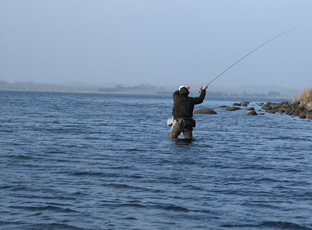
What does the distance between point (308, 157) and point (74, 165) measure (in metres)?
7.40

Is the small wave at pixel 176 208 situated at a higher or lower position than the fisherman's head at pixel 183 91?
lower

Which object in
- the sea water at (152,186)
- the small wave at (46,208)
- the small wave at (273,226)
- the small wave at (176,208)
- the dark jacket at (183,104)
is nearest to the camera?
the small wave at (273,226)

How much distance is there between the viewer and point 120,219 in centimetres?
756

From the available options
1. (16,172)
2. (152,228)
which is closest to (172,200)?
(152,228)

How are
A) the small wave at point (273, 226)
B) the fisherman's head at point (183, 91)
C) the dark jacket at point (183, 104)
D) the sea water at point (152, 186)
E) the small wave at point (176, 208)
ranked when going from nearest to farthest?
the small wave at point (273, 226), the sea water at point (152, 186), the small wave at point (176, 208), the fisherman's head at point (183, 91), the dark jacket at point (183, 104)

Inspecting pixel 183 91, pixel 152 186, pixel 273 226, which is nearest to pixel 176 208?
pixel 273 226

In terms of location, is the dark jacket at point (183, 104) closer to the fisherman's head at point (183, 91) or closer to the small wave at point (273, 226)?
the fisherman's head at point (183, 91)

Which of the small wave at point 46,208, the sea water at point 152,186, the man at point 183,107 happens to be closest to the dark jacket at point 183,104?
the man at point 183,107

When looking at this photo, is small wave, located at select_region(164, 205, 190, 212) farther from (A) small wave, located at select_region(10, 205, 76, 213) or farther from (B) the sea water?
(A) small wave, located at select_region(10, 205, 76, 213)

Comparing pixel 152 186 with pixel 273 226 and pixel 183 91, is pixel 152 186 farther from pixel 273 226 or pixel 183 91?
pixel 183 91

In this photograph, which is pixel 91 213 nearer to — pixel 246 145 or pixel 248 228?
pixel 248 228

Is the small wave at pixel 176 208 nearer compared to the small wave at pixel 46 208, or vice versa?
the small wave at pixel 46 208

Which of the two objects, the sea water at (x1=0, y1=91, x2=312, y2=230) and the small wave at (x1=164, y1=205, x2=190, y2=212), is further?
the small wave at (x1=164, y1=205, x2=190, y2=212)

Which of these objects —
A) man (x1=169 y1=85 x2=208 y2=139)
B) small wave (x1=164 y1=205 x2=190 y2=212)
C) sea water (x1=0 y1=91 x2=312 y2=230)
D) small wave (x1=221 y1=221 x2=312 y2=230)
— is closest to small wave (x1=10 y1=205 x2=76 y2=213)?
sea water (x1=0 y1=91 x2=312 y2=230)
